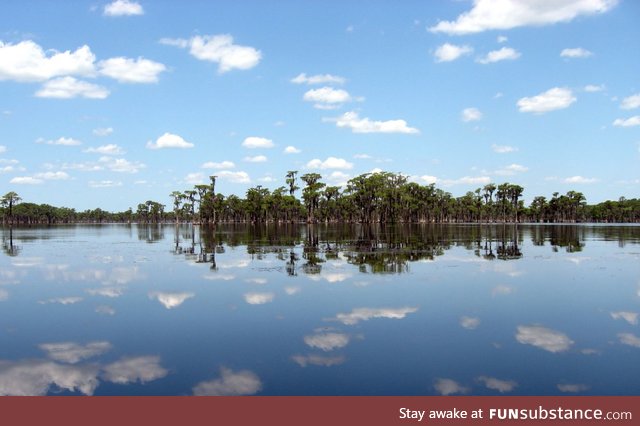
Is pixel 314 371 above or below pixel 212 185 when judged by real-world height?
below

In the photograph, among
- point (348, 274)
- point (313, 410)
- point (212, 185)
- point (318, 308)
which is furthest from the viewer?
point (212, 185)

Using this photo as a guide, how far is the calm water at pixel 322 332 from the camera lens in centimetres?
931

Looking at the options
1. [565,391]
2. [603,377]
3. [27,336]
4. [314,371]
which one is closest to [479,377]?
[565,391]

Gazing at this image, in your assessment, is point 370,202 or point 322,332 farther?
point 370,202

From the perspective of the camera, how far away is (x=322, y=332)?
12781 millimetres

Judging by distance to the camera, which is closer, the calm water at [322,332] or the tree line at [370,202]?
the calm water at [322,332]

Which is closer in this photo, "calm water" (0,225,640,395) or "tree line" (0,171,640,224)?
"calm water" (0,225,640,395)

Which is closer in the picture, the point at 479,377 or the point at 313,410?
the point at 313,410

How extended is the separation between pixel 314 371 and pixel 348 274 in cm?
1360

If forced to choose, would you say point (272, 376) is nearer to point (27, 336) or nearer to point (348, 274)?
point (27, 336)

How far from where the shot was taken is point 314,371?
385 inches

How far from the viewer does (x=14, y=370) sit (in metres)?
10.1

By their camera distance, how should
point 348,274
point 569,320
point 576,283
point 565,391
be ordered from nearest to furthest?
point 565,391
point 569,320
point 576,283
point 348,274

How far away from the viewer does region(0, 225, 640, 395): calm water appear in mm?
9312
